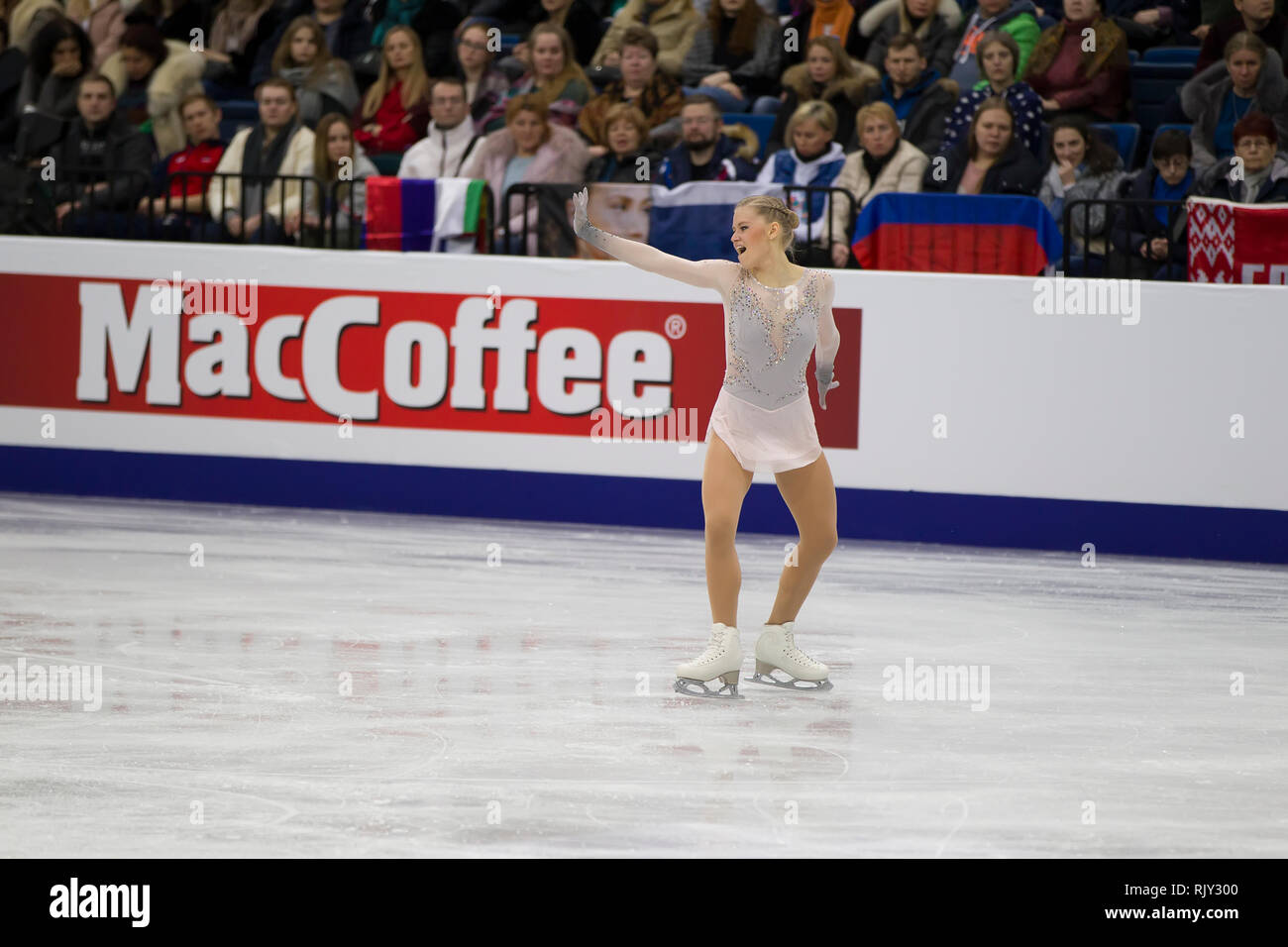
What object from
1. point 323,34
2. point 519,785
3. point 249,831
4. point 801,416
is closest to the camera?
point 249,831

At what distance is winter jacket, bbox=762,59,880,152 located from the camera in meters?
10.2

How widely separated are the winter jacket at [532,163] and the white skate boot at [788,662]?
4.16 metres

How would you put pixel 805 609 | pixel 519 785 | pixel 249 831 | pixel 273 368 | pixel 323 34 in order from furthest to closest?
pixel 323 34 → pixel 273 368 → pixel 805 609 → pixel 519 785 → pixel 249 831

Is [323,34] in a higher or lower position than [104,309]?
higher

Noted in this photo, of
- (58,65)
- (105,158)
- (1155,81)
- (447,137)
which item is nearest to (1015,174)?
(1155,81)

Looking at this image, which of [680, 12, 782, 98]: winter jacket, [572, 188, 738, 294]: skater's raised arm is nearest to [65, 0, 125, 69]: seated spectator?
[680, 12, 782, 98]: winter jacket

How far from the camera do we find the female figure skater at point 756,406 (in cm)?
575

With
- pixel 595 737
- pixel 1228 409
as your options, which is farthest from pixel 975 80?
pixel 595 737

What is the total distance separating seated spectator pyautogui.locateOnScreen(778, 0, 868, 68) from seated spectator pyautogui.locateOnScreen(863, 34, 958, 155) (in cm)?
54

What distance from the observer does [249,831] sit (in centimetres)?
412

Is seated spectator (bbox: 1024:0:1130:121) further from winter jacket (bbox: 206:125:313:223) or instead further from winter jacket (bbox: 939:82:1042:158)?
winter jacket (bbox: 206:125:313:223)

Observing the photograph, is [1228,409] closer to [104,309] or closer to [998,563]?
[998,563]

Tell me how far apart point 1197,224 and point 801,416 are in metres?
3.74

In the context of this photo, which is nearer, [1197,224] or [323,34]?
[1197,224]
